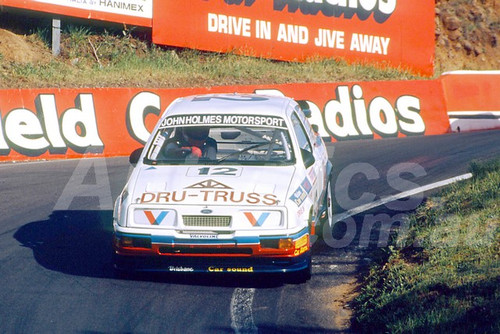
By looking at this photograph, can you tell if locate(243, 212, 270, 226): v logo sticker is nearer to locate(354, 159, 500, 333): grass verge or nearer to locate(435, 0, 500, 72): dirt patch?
locate(354, 159, 500, 333): grass verge

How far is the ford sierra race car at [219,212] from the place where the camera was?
741 cm

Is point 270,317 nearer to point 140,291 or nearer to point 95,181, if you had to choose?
point 140,291

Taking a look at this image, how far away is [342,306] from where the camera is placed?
7332mm

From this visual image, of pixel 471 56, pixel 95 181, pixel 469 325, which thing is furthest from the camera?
pixel 471 56

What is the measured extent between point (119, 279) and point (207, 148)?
69.1 inches

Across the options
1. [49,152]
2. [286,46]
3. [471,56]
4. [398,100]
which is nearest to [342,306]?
[49,152]

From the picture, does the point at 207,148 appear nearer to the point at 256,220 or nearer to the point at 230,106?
the point at 230,106

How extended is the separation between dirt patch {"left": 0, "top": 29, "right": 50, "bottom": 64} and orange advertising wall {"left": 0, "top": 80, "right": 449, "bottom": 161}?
5.35 metres

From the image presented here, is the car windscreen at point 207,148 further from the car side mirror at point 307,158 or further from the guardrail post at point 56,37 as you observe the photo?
the guardrail post at point 56,37

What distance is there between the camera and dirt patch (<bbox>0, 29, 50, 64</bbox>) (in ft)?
68.9

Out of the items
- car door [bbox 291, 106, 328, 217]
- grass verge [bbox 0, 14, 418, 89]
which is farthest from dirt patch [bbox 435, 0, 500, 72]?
car door [bbox 291, 106, 328, 217]

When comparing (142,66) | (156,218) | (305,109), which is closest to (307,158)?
(156,218)

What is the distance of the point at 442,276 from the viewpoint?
7.02m

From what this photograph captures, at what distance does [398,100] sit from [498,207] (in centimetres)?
1028
